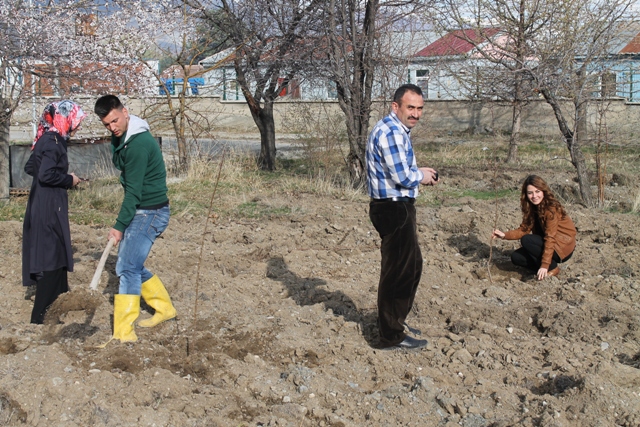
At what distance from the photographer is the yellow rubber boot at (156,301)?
5492 mm

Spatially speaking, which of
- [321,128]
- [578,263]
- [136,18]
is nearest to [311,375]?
[578,263]

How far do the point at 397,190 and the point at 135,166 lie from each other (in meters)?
1.80

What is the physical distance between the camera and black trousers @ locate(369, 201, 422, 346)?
482 centimetres

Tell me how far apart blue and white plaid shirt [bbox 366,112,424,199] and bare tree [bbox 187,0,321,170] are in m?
8.00

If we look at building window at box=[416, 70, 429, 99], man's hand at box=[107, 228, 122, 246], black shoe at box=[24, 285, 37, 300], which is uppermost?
building window at box=[416, 70, 429, 99]

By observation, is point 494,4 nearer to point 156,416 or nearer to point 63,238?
point 63,238

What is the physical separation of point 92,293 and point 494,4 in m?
9.64

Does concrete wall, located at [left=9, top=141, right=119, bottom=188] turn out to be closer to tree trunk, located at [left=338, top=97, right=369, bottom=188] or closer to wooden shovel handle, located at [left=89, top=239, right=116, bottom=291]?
tree trunk, located at [left=338, top=97, right=369, bottom=188]

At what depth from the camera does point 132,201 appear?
4953mm

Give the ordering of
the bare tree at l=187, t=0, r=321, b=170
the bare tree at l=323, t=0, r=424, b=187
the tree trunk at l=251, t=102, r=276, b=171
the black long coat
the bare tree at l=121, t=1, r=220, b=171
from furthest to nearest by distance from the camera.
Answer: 1. the tree trunk at l=251, t=102, r=276, b=171
2. the bare tree at l=121, t=1, r=220, b=171
3. the bare tree at l=187, t=0, r=321, b=170
4. the bare tree at l=323, t=0, r=424, b=187
5. the black long coat

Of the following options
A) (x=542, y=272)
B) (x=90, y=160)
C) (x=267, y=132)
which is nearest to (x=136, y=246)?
(x=542, y=272)

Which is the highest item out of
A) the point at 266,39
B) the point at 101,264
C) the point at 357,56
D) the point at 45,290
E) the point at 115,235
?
the point at 266,39

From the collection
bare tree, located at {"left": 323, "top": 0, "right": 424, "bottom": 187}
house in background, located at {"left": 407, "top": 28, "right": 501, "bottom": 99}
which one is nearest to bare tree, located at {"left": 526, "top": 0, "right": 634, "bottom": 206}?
house in background, located at {"left": 407, "top": 28, "right": 501, "bottom": 99}

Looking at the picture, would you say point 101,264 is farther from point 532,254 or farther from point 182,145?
point 182,145
